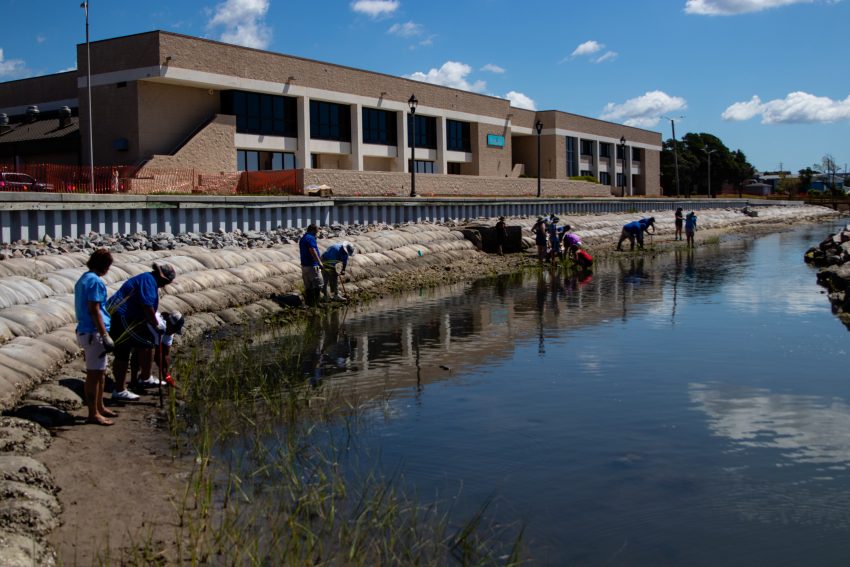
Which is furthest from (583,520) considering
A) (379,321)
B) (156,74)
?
(156,74)

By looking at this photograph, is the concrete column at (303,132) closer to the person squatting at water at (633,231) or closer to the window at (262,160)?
the window at (262,160)

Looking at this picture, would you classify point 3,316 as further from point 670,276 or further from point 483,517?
point 670,276

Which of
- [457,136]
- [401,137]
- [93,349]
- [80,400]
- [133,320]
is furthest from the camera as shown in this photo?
[457,136]

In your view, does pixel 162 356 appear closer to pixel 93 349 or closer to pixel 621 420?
pixel 93 349

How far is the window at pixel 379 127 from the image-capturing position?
48188 millimetres

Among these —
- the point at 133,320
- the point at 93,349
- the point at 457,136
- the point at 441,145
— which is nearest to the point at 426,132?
the point at 441,145

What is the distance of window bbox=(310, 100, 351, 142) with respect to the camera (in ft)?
147

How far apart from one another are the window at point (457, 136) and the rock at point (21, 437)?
48346 millimetres

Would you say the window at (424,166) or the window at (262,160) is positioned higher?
the window at (424,166)

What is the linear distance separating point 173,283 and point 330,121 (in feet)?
101

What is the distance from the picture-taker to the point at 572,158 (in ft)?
229

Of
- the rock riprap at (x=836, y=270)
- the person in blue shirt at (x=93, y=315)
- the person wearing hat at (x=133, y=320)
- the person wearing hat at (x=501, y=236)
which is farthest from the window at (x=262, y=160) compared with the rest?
the person in blue shirt at (x=93, y=315)

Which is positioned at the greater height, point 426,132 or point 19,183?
point 426,132

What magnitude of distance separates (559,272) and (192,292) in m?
14.4
